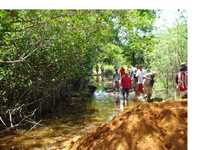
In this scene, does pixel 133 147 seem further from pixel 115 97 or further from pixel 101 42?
pixel 101 42

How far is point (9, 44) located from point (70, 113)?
0.48 metres

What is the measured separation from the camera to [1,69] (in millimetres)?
2494

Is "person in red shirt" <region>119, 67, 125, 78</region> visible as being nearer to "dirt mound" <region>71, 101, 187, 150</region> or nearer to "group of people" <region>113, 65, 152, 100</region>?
"group of people" <region>113, 65, 152, 100</region>

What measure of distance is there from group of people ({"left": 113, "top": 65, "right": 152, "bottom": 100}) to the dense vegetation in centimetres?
5

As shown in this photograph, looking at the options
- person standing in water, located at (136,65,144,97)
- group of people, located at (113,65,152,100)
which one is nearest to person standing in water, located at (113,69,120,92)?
group of people, located at (113,65,152,100)

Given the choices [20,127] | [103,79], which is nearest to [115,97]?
[103,79]

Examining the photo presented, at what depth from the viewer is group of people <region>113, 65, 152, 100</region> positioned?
2.55m

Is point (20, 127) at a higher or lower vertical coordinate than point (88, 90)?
lower

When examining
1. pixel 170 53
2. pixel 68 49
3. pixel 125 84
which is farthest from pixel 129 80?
pixel 68 49

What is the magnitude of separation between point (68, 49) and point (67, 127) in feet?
1.35

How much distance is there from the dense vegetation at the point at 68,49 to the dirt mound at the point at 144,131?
0.16 meters

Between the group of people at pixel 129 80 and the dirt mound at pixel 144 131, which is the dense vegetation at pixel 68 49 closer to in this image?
the group of people at pixel 129 80

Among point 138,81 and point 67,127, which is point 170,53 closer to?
point 138,81

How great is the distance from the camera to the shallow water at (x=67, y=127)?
2479 mm
